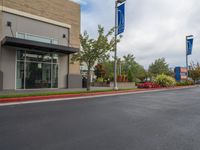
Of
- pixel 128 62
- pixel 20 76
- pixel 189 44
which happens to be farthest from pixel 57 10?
pixel 128 62

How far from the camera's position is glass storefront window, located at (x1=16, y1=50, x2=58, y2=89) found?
1709 centimetres

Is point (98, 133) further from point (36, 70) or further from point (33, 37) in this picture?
point (33, 37)

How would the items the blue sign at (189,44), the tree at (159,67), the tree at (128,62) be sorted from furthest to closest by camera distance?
the tree at (159,67)
the tree at (128,62)
the blue sign at (189,44)

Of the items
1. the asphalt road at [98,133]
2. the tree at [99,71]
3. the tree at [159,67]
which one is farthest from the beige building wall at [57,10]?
the tree at [159,67]

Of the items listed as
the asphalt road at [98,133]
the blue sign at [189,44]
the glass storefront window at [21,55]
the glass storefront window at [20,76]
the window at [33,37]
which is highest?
the blue sign at [189,44]

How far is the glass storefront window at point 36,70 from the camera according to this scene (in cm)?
1709

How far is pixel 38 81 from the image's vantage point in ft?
59.9

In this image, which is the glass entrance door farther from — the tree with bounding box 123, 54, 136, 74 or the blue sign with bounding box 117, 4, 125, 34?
the tree with bounding box 123, 54, 136, 74

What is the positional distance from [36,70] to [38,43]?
132 inches

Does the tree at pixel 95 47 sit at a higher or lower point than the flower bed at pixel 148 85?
higher

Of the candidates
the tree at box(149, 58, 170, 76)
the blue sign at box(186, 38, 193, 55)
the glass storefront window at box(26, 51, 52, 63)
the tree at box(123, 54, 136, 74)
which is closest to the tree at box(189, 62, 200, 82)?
the blue sign at box(186, 38, 193, 55)

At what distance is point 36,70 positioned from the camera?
1806 centimetres

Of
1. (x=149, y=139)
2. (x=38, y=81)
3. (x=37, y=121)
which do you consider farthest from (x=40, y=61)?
(x=149, y=139)

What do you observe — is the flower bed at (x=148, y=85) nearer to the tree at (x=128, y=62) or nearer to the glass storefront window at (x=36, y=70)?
the glass storefront window at (x=36, y=70)
